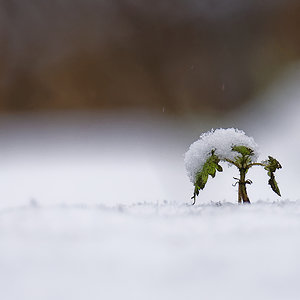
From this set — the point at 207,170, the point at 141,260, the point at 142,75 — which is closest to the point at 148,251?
the point at 141,260

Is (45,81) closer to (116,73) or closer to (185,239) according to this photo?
(116,73)

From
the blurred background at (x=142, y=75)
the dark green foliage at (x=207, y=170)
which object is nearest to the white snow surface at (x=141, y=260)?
the dark green foliage at (x=207, y=170)

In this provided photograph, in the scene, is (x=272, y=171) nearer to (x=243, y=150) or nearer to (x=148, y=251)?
(x=243, y=150)

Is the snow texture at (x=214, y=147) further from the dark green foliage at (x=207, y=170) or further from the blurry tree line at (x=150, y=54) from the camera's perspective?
the blurry tree line at (x=150, y=54)

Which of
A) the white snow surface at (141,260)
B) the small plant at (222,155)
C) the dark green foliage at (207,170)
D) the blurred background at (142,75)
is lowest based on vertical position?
the white snow surface at (141,260)

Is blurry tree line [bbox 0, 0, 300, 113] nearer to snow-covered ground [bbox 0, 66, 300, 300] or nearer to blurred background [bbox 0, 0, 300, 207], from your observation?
blurred background [bbox 0, 0, 300, 207]

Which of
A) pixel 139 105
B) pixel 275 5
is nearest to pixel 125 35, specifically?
pixel 139 105

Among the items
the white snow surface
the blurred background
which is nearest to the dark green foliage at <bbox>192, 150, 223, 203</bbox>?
the white snow surface
